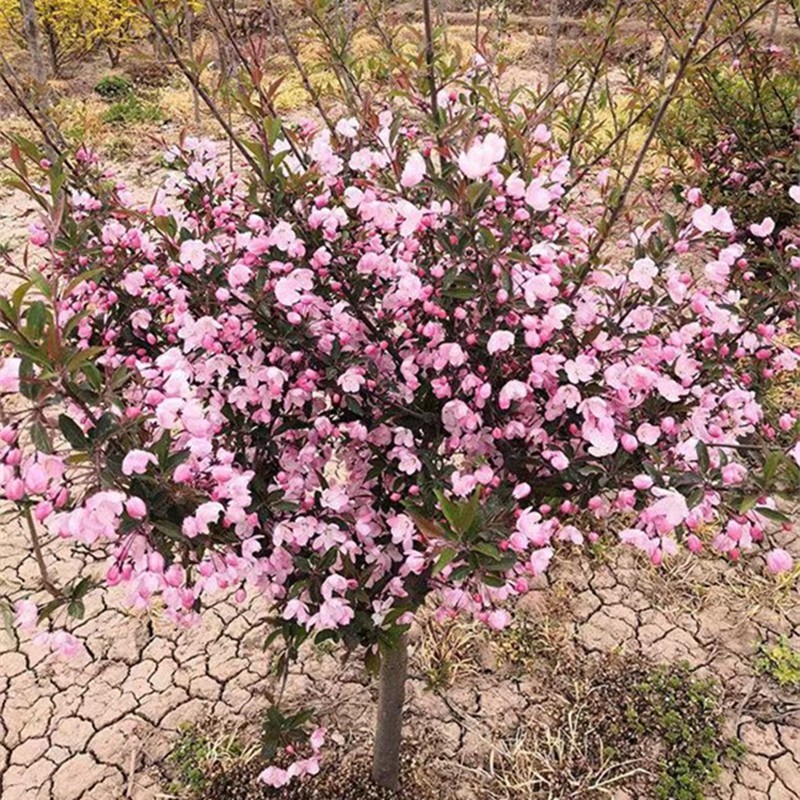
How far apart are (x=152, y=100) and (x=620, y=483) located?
10.8 metres

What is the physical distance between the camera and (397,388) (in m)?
1.55

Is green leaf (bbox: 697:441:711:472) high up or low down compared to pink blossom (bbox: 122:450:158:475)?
up

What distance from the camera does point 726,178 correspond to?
14.5ft

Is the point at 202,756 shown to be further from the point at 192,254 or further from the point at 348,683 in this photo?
the point at 192,254

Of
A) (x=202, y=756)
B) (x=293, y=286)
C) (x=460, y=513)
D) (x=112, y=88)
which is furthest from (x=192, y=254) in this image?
(x=112, y=88)

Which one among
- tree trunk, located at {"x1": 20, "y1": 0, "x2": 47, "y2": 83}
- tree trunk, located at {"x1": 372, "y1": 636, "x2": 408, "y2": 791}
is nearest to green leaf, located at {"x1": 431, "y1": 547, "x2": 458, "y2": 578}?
tree trunk, located at {"x1": 372, "y1": 636, "x2": 408, "y2": 791}

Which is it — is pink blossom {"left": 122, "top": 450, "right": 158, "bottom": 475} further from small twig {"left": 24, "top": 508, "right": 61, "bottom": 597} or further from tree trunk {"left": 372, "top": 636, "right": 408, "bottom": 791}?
tree trunk {"left": 372, "top": 636, "right": 408, "bottom": 791}

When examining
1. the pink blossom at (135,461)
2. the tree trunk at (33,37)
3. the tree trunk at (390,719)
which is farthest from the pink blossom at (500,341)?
the tree trunk at (33,37)

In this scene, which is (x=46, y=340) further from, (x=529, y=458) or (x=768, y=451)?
(x=768, y=451)

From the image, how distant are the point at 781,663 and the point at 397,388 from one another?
7.62 feet

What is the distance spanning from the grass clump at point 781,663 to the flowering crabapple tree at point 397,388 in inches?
65.8

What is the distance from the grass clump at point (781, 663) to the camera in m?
2.87

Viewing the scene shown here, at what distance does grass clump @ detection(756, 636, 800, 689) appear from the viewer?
9.41ft

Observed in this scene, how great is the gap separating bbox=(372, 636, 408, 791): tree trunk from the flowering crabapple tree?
51cm
